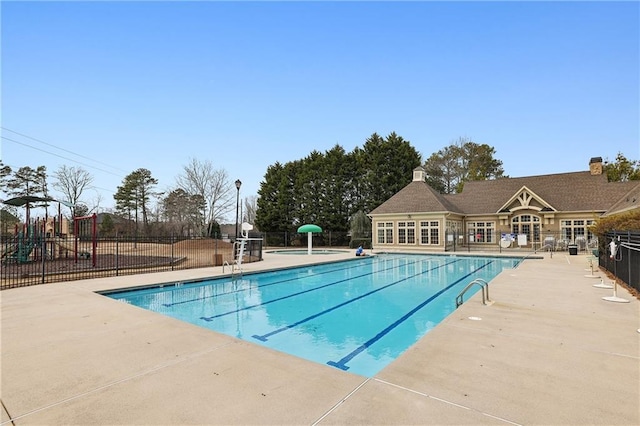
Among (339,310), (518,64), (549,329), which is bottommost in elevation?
(339,310)

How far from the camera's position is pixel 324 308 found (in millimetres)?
8039

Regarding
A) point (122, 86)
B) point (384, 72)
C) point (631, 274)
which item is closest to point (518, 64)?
point (384, 72)

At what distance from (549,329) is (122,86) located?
65.0 ft

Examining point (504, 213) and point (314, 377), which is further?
point (504, 213)

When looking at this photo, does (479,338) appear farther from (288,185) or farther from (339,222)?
(288,185)

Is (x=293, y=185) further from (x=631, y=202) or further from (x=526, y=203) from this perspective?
(x=631, y=202)

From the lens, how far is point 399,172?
34.8 meters

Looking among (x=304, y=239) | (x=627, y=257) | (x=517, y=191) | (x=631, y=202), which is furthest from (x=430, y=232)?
(x=627, y=257)

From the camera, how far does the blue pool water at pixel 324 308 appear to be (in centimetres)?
550

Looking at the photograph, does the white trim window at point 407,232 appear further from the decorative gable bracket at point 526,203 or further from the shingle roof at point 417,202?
the decorative gable bracket at point 526,203

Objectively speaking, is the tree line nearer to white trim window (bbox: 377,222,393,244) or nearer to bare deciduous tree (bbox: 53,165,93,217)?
bare deciduous tree (bbox: 53,165,93,217)

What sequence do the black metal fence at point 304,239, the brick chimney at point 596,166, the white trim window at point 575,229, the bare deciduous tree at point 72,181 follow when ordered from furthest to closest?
1. the black metal fence at point 304,239
2. the bare deciduous tree at point 72,181
3. the brick chimney at point 596,166
4. the white trim window at point 575,229

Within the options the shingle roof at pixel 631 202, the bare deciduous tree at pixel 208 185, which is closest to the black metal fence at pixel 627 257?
the shingle roof at pixel 631 202

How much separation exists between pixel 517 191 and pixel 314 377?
1107 inches
